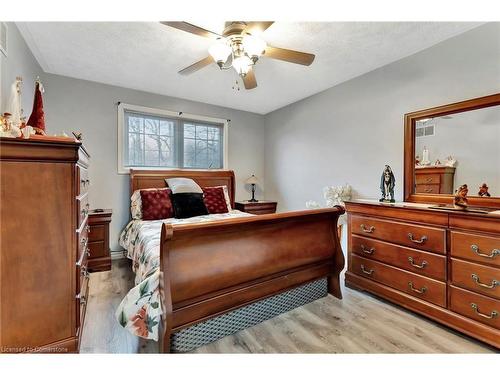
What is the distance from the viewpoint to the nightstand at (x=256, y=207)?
430cm

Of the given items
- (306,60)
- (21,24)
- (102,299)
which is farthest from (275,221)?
(21,24)

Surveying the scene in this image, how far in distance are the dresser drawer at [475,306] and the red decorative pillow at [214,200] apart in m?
2.79

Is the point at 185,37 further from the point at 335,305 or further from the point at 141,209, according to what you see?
the point at 335,305

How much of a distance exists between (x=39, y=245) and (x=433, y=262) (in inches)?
109

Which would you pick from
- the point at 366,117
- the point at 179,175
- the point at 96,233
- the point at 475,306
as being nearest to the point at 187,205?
the point at 179,175

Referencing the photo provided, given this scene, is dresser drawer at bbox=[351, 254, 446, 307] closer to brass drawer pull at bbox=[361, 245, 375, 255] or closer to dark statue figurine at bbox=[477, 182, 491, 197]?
brass drawer pull at bbox=[361, 245, 375, 255]

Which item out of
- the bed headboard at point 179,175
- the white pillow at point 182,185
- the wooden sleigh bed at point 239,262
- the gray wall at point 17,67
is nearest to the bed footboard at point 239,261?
the wooden sleigh bed at point 239,262

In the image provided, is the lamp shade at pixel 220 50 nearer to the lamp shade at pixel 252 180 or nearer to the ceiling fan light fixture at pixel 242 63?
the ceiling fan light fixture at pixel 242 63

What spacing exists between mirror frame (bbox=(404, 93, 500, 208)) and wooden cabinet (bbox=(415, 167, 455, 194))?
0.04m

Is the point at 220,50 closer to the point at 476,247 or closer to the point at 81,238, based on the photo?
the point at 81,238

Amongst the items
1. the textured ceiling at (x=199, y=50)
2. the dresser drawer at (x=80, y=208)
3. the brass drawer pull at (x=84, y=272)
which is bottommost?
the brass drawer pull at (x=84, y=272)

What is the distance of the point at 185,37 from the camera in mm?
2295

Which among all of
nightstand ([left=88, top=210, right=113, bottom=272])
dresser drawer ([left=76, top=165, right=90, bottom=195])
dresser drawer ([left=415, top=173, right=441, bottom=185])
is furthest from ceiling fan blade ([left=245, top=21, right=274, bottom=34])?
nightstand ([left=88, top=210, right=113, bottom=272])
